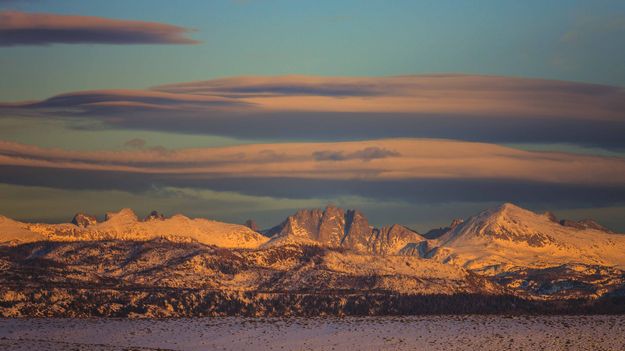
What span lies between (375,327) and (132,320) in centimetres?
4390

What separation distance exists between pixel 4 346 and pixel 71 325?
134ft

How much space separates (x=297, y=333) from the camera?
173250 millimetres

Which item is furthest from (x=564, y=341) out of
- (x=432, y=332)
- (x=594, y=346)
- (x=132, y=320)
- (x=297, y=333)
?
(x=132, y=320)

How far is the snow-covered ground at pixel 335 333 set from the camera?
161750mm

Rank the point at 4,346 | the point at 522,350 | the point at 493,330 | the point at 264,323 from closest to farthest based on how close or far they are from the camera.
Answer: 1. the point at 4,346
2. the point at 522,350
3. the point at 493,330
4. the point at 264,323

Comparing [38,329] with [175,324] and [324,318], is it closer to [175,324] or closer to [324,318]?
[175,324]

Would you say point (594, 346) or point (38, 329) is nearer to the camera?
point (594, 346)

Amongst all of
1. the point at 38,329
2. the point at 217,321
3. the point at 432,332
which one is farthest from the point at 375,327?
the point at 38,329

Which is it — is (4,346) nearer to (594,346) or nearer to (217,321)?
(217,321)

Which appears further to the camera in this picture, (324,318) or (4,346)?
(324,318)

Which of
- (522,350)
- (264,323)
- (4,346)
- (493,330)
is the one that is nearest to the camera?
(4,346)

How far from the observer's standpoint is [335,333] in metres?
173

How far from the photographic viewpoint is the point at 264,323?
18138cm

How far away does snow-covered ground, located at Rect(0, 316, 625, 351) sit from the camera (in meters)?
162
